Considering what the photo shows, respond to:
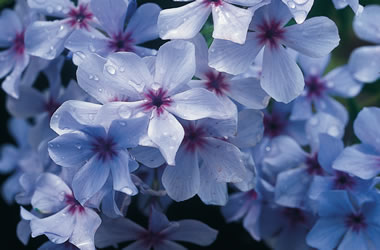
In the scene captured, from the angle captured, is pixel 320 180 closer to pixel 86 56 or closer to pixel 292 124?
pixel 292 124

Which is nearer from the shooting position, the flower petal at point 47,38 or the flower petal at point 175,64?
the flower petal at point 175,64

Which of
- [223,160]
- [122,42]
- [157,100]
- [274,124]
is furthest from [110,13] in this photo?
[274,124]

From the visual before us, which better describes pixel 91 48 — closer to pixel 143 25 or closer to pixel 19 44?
pixel 143 25

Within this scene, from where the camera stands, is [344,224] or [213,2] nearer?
[213,2]

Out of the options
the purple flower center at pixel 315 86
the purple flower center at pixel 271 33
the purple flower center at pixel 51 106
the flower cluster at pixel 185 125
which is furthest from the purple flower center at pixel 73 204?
the purple flower center at pixel 315 86

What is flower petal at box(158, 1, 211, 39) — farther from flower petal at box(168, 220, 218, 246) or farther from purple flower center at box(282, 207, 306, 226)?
purple flower center at box(282, 207, 306, 226)

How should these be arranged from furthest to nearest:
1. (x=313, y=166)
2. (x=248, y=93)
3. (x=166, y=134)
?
1. (x=313, y=166)
2. (x=248, y=93)
3. (x=166, y=134)

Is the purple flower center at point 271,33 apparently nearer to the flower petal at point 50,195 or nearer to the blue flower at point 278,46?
the blue flower at point 278,46
